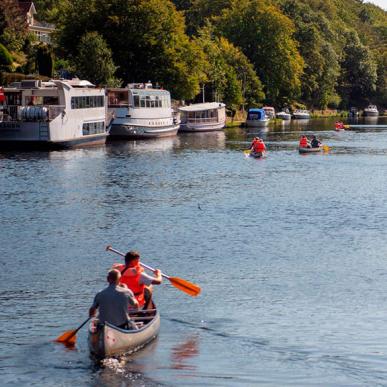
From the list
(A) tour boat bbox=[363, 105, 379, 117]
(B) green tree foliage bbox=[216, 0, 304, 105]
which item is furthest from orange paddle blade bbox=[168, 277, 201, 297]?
(A) tour boat bbox=[363, 105, 379, 117]

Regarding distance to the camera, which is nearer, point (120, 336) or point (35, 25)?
point (120, 336)

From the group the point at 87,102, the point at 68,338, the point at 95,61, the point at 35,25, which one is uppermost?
the point at 35,25

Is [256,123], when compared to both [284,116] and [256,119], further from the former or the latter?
[284,116]

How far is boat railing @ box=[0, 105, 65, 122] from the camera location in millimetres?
78688

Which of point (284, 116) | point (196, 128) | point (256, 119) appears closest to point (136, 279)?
point (196, 128)

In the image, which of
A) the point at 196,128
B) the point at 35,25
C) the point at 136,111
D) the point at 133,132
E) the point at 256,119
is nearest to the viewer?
the point at 136,111

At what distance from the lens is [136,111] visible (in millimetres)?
97312

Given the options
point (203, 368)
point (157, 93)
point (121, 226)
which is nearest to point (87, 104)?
point (157, 93)

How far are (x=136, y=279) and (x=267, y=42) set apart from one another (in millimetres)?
136095

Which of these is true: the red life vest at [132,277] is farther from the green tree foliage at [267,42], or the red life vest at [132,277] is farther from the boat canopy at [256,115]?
the green tree foliage at [267,42]

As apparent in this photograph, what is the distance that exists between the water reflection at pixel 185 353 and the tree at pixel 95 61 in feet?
290

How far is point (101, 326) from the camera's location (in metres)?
Answer: 21.1

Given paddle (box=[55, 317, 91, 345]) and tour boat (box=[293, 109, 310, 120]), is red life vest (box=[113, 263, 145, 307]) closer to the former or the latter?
paddle (box=[55, 317, 91, 345])

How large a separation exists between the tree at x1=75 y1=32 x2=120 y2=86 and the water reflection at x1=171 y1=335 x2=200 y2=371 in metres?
88.3
